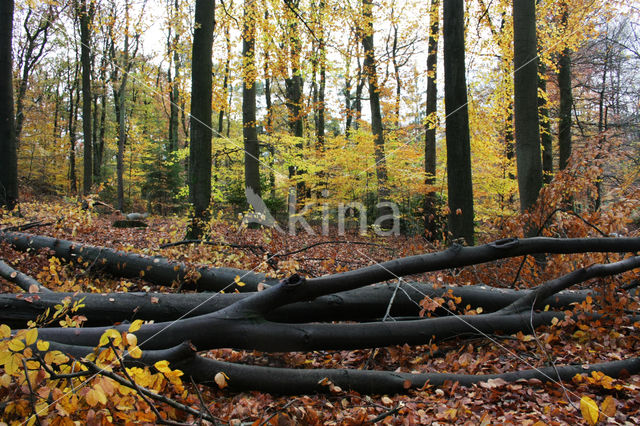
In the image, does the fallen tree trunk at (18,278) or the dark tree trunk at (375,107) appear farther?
the dark tree trunk at (375,107)

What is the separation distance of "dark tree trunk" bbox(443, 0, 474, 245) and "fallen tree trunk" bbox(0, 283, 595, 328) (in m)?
2.98

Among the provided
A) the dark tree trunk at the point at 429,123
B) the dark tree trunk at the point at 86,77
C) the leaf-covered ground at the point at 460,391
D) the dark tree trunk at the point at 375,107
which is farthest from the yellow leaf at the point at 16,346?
the dark tree trunk at the point at 86,77

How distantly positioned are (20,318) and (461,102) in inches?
274

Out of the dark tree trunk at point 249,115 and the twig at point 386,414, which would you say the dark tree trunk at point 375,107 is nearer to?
the dark tree trunk at point 249,115

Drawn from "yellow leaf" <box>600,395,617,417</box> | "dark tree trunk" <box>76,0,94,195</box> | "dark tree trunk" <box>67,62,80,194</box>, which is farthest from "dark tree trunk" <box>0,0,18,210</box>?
"dark tree trunk" <box>67,62,80,194</box>

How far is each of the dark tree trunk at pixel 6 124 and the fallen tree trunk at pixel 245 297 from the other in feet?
23.3

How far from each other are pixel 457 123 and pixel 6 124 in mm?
10432

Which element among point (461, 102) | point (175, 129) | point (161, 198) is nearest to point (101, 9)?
point (175, 129)

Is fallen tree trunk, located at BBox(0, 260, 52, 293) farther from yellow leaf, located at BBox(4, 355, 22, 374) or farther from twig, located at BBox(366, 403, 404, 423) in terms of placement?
twig, located at BBox(366, 403, 404, 423)

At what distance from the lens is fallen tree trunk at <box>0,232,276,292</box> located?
15.7 feet

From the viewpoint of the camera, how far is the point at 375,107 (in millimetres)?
14500

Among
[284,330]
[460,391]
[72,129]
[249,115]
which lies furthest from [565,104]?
[72,129]

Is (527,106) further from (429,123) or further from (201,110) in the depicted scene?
(201,110)

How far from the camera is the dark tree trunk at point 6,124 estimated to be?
8.87 m
